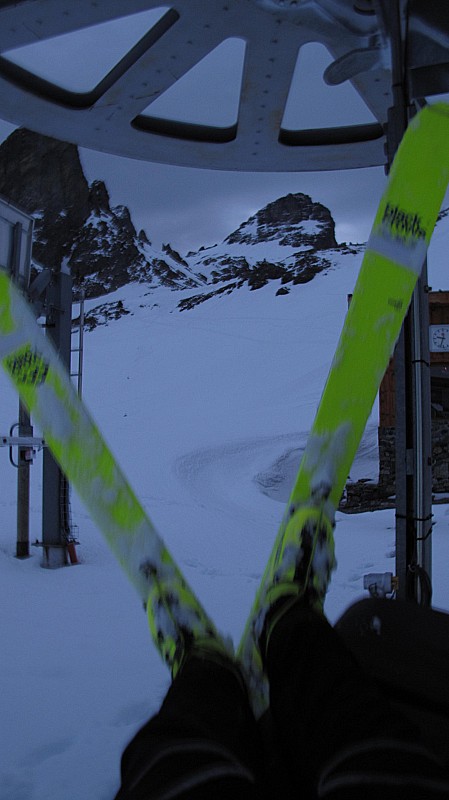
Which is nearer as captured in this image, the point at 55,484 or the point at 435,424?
the point at 55,484

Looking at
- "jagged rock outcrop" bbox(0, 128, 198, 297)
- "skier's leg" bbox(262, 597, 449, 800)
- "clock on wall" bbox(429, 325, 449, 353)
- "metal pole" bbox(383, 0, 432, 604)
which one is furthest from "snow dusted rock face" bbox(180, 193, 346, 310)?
"skier's leg" bbox(262, 597, 449, 800)

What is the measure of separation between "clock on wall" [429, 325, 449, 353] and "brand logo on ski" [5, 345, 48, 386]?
8.42 m

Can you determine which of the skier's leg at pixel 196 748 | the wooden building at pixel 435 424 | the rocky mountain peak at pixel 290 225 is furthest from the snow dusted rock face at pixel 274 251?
the skier's leg at pixel 196 748

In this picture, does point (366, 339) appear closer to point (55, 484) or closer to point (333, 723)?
point (333, 723)

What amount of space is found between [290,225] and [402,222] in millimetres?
82327

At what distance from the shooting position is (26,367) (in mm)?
1685

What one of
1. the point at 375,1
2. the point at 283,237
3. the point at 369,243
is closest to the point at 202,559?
the point at 369,243

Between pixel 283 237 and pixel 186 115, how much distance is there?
73405 millimetres

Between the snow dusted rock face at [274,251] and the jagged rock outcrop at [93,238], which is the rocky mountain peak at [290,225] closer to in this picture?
the snow dusted rock face at [274,251]

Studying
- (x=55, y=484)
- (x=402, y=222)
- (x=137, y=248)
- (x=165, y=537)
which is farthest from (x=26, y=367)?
(x=137, y=248)

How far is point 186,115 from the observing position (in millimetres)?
2920

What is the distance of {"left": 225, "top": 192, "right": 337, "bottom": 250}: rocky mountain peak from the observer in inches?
2904

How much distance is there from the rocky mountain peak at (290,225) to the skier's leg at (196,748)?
7122cm

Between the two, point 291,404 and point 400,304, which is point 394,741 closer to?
point 400,304
